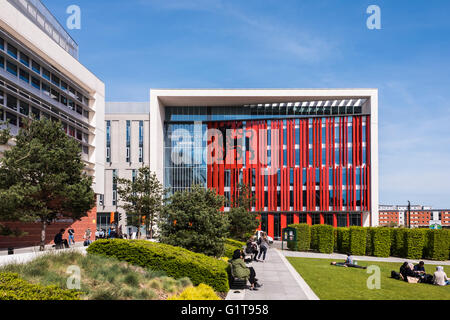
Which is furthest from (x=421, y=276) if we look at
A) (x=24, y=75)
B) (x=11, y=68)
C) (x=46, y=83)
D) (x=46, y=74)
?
(x=46, y=74)

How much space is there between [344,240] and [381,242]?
115 inches

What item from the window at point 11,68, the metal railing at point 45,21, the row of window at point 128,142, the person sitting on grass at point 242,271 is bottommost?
the person sitting on grass at point 242,271

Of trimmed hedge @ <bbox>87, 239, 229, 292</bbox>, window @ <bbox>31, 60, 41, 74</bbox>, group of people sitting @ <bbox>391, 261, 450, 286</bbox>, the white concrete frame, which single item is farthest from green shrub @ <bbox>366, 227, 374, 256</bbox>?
window @ <bbox>31, 60, 41, 74</bbox>

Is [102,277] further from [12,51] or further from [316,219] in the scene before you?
[316,219]

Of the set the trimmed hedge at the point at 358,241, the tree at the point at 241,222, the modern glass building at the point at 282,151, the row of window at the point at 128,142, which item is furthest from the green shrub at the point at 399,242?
the row of window at the point at 128,142

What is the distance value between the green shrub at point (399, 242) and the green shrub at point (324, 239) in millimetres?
4745

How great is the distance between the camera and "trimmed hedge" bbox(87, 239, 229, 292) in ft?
41.5

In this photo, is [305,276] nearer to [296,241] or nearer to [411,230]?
[411,230]

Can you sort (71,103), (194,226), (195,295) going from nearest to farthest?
(195,295) < (194,226) < (71,103)

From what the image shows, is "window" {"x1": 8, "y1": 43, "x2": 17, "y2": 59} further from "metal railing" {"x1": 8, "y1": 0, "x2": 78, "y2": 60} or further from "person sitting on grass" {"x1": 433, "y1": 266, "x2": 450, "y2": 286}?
"person sitting on grass" {"x1": 433, "y1": 266, "x2": 450, "y2": 286}

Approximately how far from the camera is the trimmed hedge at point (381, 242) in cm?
2925

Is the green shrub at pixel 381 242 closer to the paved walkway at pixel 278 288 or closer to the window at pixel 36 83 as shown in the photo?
the paved walkway at pixel 278 288

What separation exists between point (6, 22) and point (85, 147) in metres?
16.2

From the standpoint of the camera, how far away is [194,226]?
1712 centimetres
